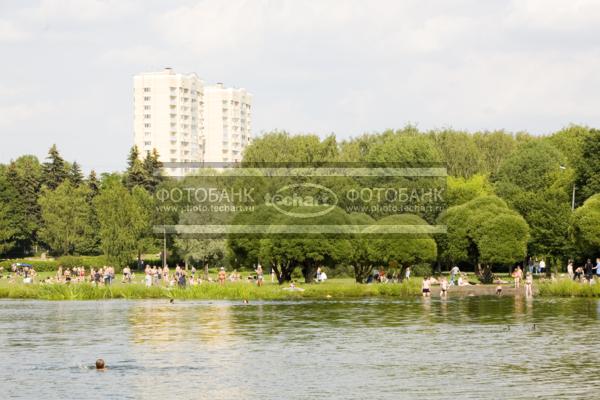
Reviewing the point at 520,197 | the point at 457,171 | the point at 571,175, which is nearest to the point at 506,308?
the point at 520,197

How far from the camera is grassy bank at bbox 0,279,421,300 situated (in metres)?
74.1

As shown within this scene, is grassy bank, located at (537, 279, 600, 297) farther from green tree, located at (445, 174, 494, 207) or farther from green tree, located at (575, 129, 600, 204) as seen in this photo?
green tree, located at (445, 174, 494, 207)

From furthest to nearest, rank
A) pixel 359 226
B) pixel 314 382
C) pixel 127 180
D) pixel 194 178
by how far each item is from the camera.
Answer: pixel 127 180, pixel 194 178, pixel 359 226, pixel 314 382

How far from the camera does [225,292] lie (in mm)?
74375

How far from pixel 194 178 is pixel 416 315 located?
232 feet

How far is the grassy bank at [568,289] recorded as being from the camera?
71062mm

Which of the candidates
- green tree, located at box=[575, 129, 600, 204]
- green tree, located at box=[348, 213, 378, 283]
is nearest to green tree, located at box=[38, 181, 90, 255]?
green tree, located at box=[348, 213, 378, 283]

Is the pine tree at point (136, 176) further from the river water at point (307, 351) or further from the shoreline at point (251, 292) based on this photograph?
the river water at point (307, 351)

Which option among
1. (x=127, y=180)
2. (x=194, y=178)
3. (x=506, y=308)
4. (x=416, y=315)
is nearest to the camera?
(x=416, y=315)

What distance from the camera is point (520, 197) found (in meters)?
98.2

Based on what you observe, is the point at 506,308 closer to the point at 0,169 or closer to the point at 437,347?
the point at 437,347

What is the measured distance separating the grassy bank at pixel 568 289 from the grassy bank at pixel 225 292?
9.15m

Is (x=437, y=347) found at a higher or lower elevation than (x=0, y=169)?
lower

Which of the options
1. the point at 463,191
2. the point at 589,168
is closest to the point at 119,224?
the point at 463,191
